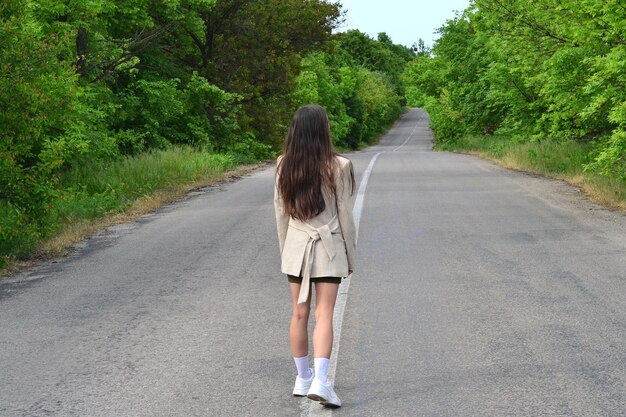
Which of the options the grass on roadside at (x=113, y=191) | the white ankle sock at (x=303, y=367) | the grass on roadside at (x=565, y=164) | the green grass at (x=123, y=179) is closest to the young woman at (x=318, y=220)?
the white ankle sock at (x=303, y=367)

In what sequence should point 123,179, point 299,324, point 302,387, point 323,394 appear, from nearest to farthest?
point 323,394
point 299,324
point 302,387
point 123,179

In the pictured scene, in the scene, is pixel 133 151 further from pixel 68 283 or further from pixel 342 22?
pixel 68 283

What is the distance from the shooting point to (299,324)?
5172 millimetres

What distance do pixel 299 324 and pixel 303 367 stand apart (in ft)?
0.90

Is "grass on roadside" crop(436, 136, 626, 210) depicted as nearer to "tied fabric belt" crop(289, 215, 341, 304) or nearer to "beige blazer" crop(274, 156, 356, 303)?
"beige blazer" crop(274, 156, 356, 303)

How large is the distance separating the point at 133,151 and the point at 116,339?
69.0ft

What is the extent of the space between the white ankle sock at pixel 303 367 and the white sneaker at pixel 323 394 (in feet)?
0.75

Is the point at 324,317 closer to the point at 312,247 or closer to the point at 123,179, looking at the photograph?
the point at 312,247

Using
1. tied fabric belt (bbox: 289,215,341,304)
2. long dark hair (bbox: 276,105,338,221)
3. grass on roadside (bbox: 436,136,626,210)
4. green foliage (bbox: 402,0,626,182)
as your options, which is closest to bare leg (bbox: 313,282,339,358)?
tied fabric belt (bbox: 289,215,341,304)

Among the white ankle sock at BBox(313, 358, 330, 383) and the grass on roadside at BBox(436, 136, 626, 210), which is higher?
the white ankle sock at BBox(313, 358, 330, 383)

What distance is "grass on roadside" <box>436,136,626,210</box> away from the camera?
1692 centimetres

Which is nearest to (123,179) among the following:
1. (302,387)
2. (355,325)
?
(355,325)

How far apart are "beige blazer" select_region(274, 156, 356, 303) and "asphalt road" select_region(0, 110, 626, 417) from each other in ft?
2.63

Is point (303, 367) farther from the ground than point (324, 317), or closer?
closer
